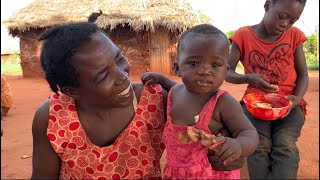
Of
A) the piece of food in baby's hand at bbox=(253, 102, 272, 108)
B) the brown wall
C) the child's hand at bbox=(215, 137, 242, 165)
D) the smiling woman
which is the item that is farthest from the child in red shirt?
the brown wall

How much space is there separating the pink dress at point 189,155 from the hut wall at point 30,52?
13924 millimetres

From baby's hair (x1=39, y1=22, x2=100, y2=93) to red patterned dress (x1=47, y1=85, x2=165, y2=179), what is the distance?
170mm

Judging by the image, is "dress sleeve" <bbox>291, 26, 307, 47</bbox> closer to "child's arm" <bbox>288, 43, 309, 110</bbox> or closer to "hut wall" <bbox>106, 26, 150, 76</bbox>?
"child's arm" <bbox>288, 43, 309, 110</bbox>

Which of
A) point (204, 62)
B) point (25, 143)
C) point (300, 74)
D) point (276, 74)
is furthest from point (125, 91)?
point (25, 143)

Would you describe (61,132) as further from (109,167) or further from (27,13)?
(27,13)

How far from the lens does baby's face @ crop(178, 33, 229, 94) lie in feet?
5.27

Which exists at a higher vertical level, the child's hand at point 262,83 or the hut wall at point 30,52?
the child's hand at point 262,83

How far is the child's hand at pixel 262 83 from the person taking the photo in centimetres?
229

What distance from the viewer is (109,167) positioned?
172cm

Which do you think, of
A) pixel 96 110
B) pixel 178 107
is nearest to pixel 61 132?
pixel 96 110

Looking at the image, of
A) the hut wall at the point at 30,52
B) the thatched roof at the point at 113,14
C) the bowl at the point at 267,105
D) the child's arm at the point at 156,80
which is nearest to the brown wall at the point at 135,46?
the thatched roof at the point at 113,14

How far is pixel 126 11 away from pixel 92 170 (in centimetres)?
1214

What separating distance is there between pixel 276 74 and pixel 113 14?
37.6 feet

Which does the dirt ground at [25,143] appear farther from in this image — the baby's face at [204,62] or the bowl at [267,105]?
the baby's face at [204,62]
